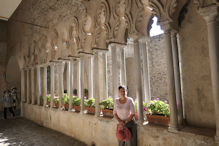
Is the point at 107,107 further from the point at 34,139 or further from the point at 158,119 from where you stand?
the point at 34,139

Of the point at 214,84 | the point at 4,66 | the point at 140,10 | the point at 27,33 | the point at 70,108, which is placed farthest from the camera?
the point at 4,66

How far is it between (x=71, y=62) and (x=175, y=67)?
12.4 feet

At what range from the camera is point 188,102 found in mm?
3035

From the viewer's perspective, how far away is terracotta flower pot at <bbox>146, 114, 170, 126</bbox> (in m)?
3.11

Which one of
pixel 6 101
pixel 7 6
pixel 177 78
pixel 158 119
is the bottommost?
pixel 6 101

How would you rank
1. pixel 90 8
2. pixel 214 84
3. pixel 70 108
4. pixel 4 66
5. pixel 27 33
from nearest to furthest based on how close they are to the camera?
pixel 214 84, pixel 90 8, pixel 70 108, pixel 27 33, pixel 4 66

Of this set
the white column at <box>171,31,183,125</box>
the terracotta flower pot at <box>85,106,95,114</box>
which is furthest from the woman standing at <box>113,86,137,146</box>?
the terracotta flower pot at <box>85,106,95,114</box>

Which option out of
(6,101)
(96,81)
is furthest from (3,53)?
(96,81)

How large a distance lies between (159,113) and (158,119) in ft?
0.38

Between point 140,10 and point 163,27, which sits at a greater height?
point 140,10

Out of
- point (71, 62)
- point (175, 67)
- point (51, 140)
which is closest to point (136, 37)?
point (175, 67)

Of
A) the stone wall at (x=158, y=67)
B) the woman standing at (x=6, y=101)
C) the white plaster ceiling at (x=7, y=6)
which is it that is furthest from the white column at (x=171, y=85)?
the woman standing at (x=6, y=101)

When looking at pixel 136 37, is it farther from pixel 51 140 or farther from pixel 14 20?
pixel 14 20

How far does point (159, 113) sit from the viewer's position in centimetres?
323
